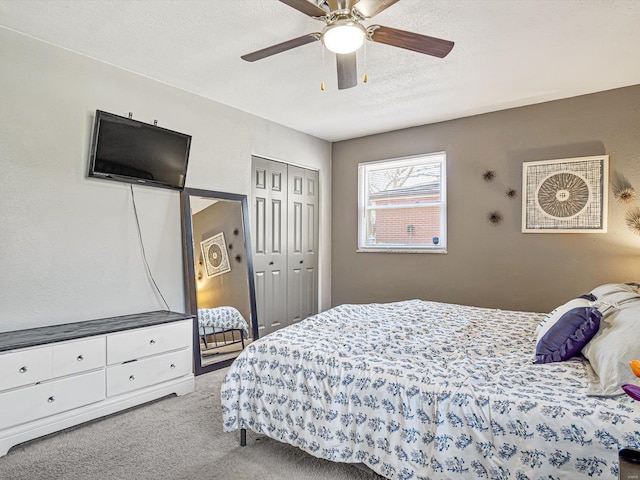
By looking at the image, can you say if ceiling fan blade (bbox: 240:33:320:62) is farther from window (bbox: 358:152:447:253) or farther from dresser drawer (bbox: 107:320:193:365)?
window (bbox: 358:152:447:253)

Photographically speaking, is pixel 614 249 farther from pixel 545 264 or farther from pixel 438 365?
pixel 438 365

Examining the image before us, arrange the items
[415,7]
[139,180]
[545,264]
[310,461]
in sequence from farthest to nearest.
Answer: [545,264] < [139,180] < [415,7] < [310,461]

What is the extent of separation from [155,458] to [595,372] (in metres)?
2.28

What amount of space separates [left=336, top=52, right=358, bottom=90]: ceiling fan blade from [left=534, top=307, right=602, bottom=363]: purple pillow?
6.16 ft

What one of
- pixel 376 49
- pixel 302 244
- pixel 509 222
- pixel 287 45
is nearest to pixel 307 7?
pixel 287 45

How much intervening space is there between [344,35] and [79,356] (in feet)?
8.29

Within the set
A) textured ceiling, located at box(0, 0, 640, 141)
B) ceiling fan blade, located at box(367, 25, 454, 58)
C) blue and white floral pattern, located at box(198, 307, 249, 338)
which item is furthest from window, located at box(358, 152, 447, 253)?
ceiling fan blade, located at box(367, 25, 454, 58)

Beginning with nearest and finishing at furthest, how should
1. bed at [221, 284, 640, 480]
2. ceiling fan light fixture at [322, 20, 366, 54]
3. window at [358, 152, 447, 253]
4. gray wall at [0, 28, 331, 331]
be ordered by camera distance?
1. bed at [221, 284, 640, 480]
2. ceiling fan light fixture at [322, 20, 366, 54]
3. gray wall at [0, 28, 331, 331]
4. window at [358, 152, 447, 253]

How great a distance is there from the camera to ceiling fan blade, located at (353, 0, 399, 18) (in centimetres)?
187

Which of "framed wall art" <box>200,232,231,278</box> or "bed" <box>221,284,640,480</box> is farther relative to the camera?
"framed wall art" <box>200,232,231,278</box>

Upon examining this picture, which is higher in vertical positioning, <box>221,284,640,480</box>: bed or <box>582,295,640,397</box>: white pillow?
<box>582,295,640,397</box>: white pillow

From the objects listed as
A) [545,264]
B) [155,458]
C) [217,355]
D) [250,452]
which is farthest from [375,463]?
[545,264]

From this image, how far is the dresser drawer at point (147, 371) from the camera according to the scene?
2.72 metres

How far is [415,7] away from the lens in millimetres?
2320
